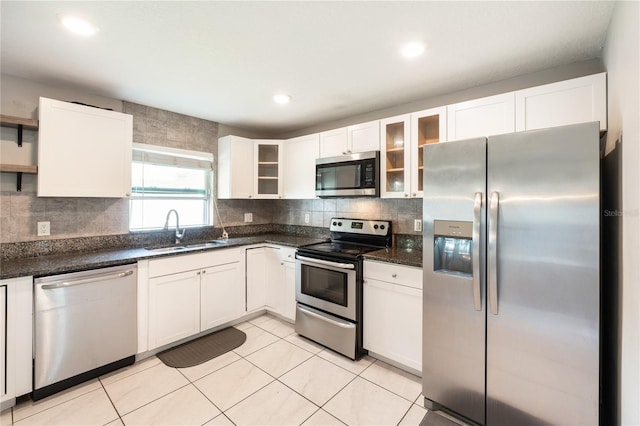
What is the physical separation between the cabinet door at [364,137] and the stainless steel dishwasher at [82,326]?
2.35 metres

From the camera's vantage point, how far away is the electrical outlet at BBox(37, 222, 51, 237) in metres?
2.37

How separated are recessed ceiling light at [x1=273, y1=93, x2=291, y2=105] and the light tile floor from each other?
2.48 meters

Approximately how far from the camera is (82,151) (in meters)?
2.37

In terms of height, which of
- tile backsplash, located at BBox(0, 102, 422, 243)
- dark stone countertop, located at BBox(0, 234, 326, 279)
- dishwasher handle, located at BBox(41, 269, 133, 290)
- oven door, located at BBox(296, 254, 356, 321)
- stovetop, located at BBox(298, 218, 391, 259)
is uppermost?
tile backsplash, located at BBox(0, 102, 422, 243)

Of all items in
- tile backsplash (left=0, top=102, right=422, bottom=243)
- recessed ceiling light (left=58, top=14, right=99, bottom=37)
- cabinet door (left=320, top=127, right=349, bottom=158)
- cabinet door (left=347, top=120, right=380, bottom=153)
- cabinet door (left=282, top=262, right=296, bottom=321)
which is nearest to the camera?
recessed ceiling light (left=58, top=14, right=99, bottom=37)

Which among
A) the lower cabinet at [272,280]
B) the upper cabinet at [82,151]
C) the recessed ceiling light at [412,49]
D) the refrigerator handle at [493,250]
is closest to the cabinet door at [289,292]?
the lower cabinet at [272,280]

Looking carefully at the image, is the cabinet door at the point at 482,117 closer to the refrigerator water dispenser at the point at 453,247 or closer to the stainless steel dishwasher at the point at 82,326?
the refrigerator water dispenser at the point at 453,247

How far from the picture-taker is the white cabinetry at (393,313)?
220cm

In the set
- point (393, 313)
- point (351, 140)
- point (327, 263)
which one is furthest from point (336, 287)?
point (351, 140)

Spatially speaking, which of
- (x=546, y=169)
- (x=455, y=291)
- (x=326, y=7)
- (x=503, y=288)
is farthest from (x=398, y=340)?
(x=326, y=7)

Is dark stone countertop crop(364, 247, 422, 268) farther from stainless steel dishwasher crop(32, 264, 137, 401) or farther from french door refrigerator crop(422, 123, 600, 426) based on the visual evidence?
stainless steel dishwasher crop(32, 264, 137, 401)

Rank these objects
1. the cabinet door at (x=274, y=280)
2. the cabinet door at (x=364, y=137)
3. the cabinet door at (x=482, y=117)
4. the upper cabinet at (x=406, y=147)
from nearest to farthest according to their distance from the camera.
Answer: the cabinet door at (x=482, y=117) → the upper cabinet at (x=406, y=147) → the cabinet door at (x=364, y=137) → the cabinet door at (x=274, y=280)

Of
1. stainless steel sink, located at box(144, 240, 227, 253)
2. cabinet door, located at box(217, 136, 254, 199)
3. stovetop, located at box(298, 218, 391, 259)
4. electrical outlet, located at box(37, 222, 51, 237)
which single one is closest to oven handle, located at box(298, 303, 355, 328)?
stovetop, located at box(298, 218, 391, 259)

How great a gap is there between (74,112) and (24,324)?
166cm
